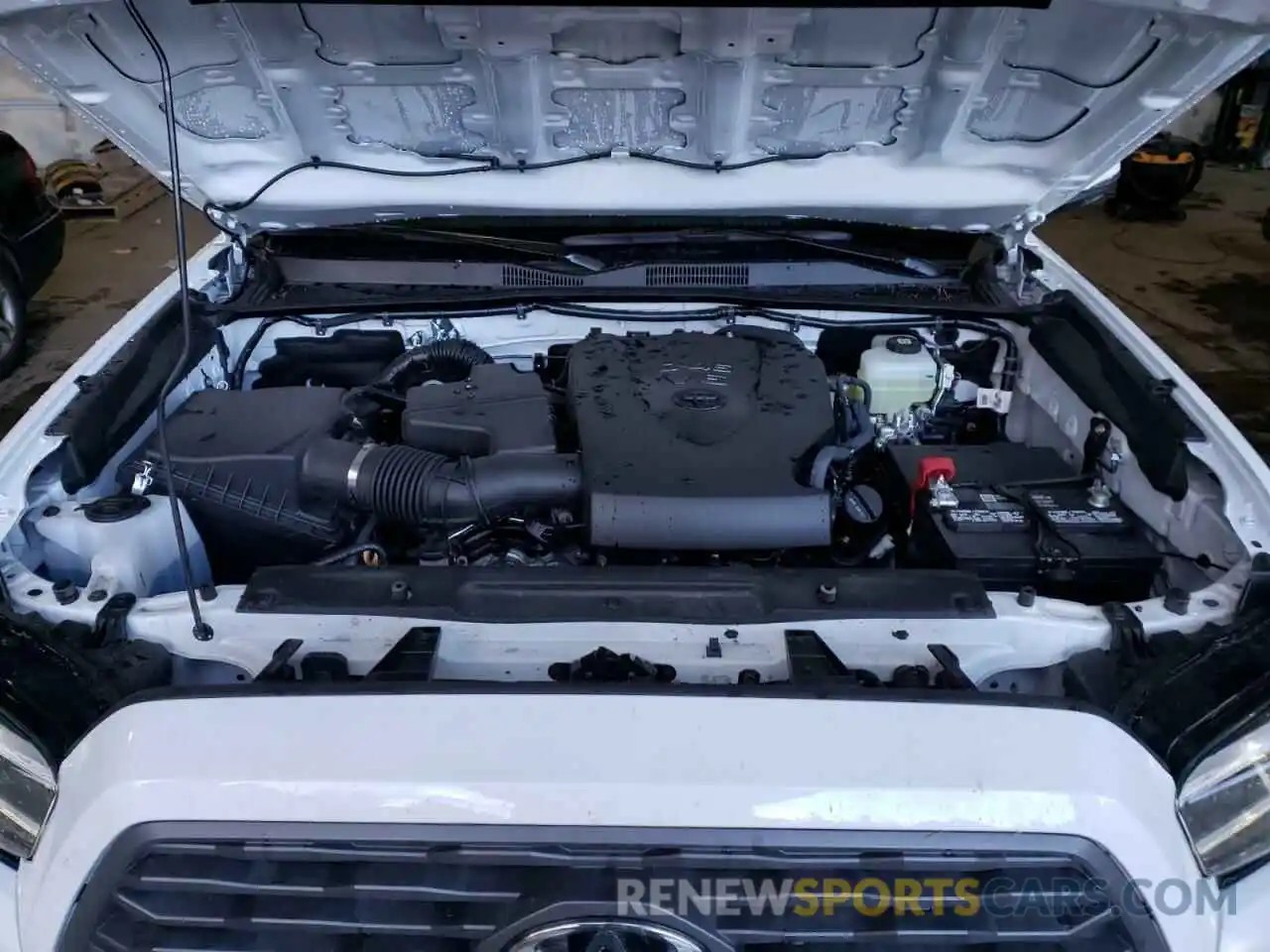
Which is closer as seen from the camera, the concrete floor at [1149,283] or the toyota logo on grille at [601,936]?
the toyota logo on grille at [601,936]

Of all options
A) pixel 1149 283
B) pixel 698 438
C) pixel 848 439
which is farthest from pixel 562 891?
pixel 1149 283

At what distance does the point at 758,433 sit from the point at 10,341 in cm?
411

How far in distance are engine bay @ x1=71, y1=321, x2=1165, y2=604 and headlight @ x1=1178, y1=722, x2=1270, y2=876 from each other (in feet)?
1.05

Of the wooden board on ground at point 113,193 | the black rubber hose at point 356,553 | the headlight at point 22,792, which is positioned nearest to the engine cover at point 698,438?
the black rubber hose at point 356,553

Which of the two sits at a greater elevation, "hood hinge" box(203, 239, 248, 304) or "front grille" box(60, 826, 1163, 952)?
"hood hinge" box(203, 239, 248, 304)

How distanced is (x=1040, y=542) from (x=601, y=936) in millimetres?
918

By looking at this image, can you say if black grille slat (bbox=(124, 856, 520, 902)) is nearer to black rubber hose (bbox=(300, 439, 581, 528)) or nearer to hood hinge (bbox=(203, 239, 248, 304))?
black rubber hose (bbox=(300, 439, 581, 528))

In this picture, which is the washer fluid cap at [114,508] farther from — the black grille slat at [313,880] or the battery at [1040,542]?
the battery at [1040,542]

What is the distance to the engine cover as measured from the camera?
1.45 meters

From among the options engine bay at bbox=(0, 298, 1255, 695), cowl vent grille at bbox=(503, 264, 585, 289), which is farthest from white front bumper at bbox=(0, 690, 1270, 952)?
cowl vent grille at bbox=(503, 264, 585, 289)

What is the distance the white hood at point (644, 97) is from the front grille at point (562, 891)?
1.10 meters

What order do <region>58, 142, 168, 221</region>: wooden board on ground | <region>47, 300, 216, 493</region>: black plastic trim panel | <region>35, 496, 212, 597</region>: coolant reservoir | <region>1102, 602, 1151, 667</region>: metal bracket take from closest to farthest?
<region>1102, 602, 1151, 667</region>: metal bracket, <region>35, 496, 212, 597</region>: coolant reservoir, <region>47, 300, 216, 493</region>: black plastic trim panel, <region>58, 142, 168, 221</region>: wooden board on ground

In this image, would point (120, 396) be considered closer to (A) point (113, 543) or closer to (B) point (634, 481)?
(A) point (113, 543)

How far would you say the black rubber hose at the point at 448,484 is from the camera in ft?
5.01
